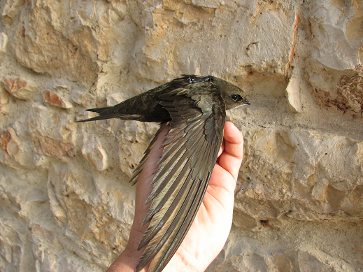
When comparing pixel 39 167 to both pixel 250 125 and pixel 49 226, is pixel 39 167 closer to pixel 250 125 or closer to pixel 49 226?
pixel 49 226

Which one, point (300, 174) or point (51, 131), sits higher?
point (300, 174)

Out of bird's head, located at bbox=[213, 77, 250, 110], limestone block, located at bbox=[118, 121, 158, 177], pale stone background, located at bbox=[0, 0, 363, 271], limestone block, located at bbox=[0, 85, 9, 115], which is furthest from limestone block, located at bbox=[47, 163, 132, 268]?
bird's head, located at bbox=[213, 77, 250, 110]

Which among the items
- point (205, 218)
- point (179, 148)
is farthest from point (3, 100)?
point (205, 218)

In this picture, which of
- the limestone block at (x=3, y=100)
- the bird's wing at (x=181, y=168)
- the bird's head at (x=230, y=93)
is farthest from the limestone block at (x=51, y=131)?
the bird's head at (x=230, y=93)

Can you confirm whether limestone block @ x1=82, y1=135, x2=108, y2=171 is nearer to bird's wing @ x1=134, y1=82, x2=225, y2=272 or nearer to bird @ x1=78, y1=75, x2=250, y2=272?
bird @ x1=78, y1=75, x2=250, y2=272

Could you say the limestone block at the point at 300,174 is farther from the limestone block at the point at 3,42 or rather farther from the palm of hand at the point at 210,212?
the limestone block at the point at 3,42

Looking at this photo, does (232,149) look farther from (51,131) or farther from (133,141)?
(51,131)
